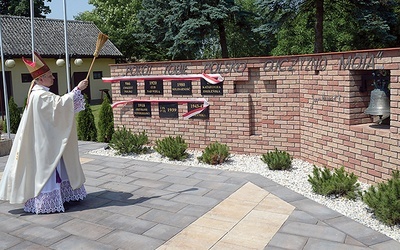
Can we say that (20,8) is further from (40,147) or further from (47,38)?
(40,147)

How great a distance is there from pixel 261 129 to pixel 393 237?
427cm

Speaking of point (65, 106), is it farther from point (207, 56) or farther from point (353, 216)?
point (207, 56)

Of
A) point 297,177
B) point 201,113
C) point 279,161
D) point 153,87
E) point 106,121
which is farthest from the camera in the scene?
point 106,121

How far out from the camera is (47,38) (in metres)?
28.2

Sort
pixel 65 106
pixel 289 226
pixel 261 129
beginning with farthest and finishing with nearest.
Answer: pixel 261 129
pixel 65 106
pixel 289 226

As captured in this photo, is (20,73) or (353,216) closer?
(353,216)

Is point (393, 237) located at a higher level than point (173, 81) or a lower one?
lower

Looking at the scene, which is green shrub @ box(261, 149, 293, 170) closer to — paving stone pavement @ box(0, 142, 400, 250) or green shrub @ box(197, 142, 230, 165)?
paving stone pavement @ box(0, 142, 400, 250)

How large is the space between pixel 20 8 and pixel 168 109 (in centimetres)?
3499

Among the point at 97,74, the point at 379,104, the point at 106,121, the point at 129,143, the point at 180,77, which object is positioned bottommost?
the point at 129,143

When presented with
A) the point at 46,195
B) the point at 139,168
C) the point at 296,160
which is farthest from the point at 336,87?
the point at 46,195

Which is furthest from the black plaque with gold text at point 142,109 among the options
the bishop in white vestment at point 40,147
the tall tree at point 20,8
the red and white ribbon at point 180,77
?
the tall tree at point 20,8

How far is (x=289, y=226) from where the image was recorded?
15.5 feet

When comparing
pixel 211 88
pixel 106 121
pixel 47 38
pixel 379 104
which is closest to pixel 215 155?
pixel 211 88
